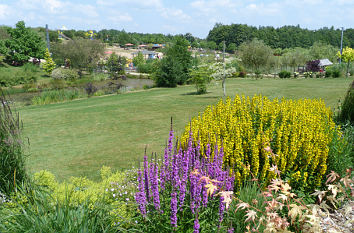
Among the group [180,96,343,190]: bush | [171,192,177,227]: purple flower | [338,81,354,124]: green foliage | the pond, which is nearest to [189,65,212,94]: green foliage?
the pond

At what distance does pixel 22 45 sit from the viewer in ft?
177

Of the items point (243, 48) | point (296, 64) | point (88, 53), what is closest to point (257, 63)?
point (243, 48)

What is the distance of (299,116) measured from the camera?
17.3 feet

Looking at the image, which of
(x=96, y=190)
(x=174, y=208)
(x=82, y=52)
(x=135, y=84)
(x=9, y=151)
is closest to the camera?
(x=174, y=208)

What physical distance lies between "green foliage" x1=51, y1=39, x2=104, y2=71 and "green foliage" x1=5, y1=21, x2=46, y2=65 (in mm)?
8948

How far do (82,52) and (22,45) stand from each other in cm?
1695

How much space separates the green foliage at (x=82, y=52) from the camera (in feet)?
152

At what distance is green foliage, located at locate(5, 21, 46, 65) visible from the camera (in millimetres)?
53500

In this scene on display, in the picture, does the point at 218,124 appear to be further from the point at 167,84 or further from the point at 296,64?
the point at 296,64

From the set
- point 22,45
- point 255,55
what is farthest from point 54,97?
point 22,45

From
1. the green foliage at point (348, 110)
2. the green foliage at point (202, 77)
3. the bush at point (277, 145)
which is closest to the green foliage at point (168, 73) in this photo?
the green foliage at point (202, 77)

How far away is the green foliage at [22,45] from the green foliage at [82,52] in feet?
29.4

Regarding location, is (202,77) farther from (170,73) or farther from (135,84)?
(135,84)

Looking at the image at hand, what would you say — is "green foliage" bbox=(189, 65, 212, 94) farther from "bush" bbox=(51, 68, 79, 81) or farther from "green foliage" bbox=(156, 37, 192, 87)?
"bush" bbox=(51, 68, 79, 81)
